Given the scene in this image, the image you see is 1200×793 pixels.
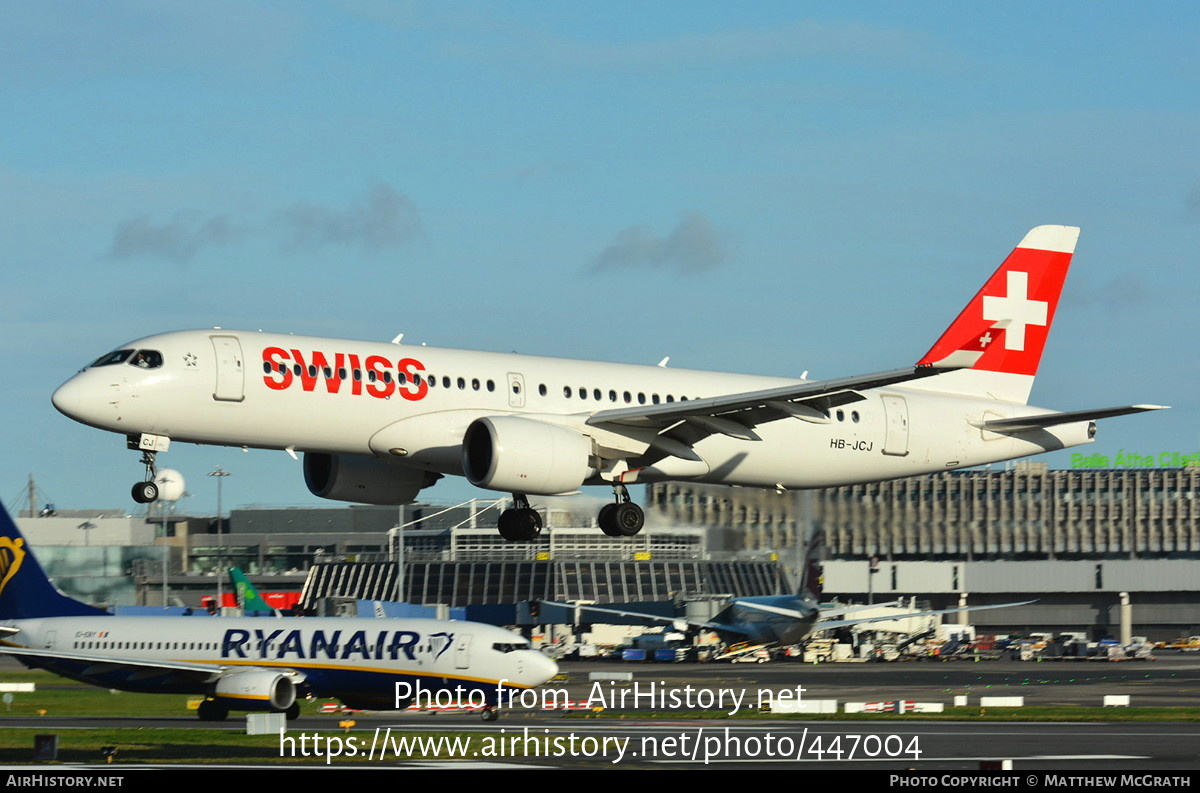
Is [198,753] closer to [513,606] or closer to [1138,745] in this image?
[1138,745]

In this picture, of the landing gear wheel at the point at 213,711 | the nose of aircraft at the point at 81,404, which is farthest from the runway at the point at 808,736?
the nose of aircraft at the point at 81,404

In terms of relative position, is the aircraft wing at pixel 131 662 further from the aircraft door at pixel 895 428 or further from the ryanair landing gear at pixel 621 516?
the aircraft door at pixel 895 428

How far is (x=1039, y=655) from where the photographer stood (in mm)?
98125

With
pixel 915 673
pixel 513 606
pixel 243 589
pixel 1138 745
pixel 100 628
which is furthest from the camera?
pixel 513 606

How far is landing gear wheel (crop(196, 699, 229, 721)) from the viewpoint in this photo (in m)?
51.2

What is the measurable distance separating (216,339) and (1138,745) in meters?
27.8

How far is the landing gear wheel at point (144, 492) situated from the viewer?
3644 centimetres

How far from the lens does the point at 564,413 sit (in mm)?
40812

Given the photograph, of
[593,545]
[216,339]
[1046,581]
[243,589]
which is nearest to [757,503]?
[216,339]

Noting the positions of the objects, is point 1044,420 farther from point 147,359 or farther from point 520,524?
point 147,359

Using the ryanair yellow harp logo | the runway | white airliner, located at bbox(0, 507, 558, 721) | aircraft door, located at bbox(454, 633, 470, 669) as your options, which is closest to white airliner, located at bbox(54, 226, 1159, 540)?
the runway

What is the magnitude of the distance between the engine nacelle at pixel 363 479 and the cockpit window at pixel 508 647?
40.8 feet

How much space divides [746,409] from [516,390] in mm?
6143
